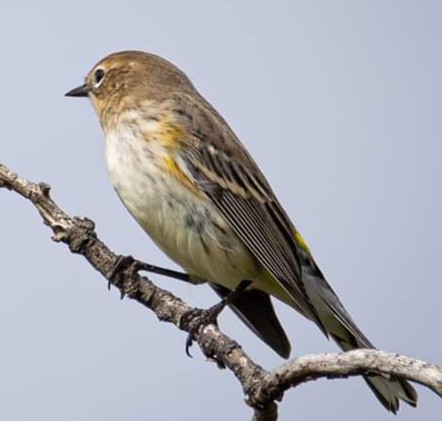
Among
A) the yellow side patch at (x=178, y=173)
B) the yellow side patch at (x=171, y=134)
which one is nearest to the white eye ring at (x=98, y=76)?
the yellow side patch at (x=171, y=134)

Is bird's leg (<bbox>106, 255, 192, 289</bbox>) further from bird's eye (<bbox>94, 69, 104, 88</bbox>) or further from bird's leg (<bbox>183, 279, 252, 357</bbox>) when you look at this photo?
bird's eye (<bbox>94, 69, 104, 88</bbox>)

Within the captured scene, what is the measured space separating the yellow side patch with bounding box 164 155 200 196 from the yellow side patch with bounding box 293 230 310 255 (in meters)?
0.90

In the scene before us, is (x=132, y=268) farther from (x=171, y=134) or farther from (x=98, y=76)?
(x=98, y=76)

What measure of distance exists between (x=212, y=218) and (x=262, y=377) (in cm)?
185

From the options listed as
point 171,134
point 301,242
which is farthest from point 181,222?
point 301,242

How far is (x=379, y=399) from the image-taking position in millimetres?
5805

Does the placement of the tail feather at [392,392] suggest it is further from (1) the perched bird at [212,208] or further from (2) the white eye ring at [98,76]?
(2) the white eye ring at [98,76]

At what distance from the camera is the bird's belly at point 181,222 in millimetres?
6039

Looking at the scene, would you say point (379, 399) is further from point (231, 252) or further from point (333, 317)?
point (231, 252)

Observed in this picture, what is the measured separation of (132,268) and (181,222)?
1.31ft

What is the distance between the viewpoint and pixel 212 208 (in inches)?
247

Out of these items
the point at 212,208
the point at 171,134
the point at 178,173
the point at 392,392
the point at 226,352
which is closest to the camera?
the point at 226,352

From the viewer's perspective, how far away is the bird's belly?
6.04 meters

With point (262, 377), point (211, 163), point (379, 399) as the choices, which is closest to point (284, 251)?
point (211, 163)
